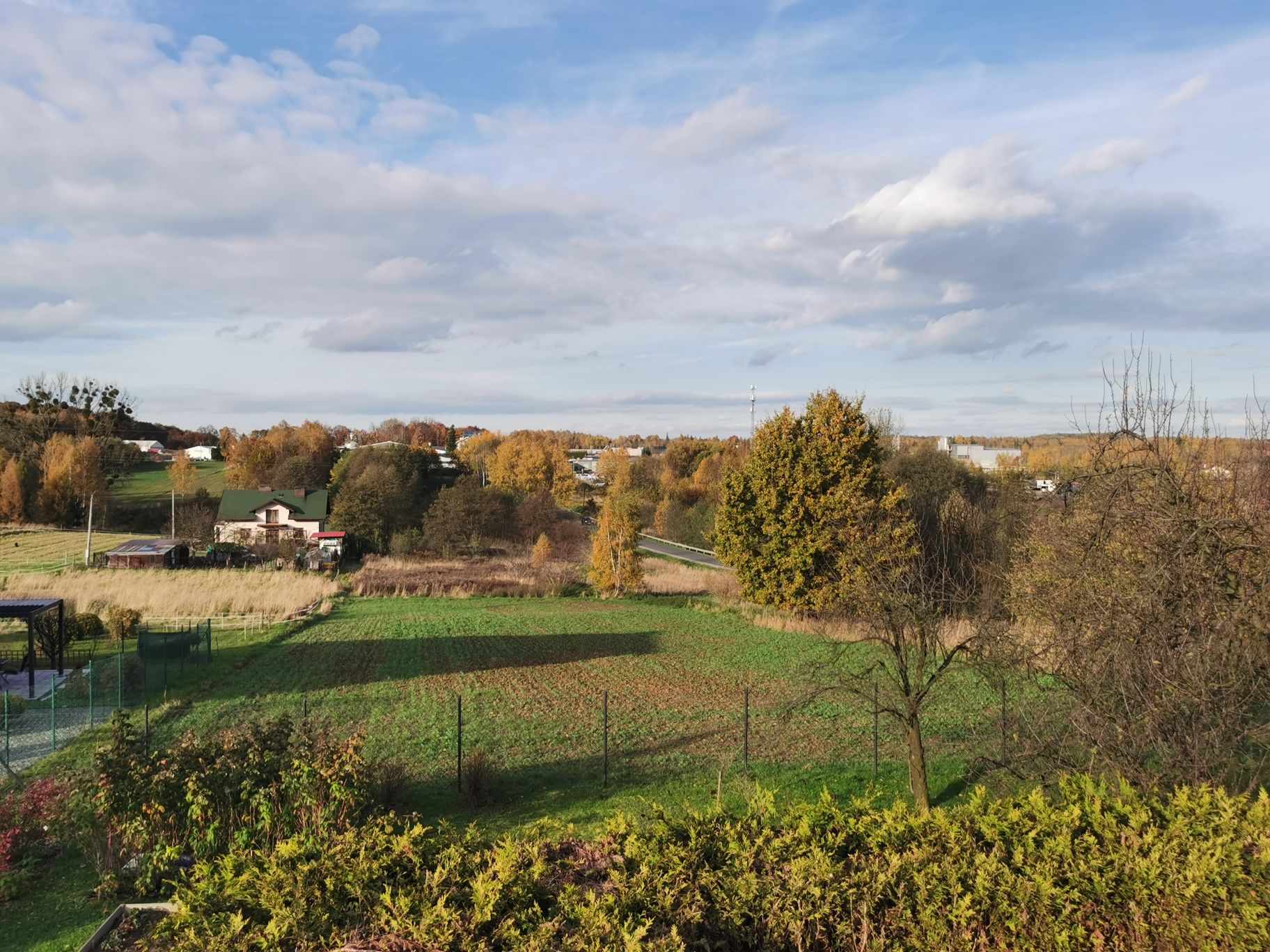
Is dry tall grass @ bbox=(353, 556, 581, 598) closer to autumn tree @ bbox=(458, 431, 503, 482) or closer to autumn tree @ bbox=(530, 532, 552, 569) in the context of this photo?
autumn tree @ bbox=(530, 532, 552, 569)

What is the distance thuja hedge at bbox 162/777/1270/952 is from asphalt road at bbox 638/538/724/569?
4840cm

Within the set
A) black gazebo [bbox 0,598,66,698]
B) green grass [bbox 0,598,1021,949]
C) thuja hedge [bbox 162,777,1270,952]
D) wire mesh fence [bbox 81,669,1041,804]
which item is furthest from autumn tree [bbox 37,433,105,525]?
thuja hedge [bbox 162,777,1270,952]

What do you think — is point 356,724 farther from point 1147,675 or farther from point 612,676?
point 1147,675

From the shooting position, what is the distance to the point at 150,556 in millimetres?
47219

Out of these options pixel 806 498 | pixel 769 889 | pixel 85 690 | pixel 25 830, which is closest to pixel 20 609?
pixel 85 690

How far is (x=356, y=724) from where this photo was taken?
52.1 ft

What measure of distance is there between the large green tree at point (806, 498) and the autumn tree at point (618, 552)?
25.7ft

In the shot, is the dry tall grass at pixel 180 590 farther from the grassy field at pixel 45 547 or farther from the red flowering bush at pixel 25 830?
the red flowering bush at pixel 25 830

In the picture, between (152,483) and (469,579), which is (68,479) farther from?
A: (469,579)

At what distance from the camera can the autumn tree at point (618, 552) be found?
1544 inches

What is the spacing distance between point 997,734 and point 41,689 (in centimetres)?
2046

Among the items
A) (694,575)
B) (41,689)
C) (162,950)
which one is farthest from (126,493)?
(162,950)

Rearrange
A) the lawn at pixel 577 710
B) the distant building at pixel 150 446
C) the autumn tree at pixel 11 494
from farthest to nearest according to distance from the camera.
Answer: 1. the distant building at pixel 150 446
2. the autumn tree at pixel 11 494
3. the lawn at pixel 577 710

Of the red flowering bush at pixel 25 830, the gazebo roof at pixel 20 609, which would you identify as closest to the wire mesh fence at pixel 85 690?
the gazebo roof at pixel 20 609
